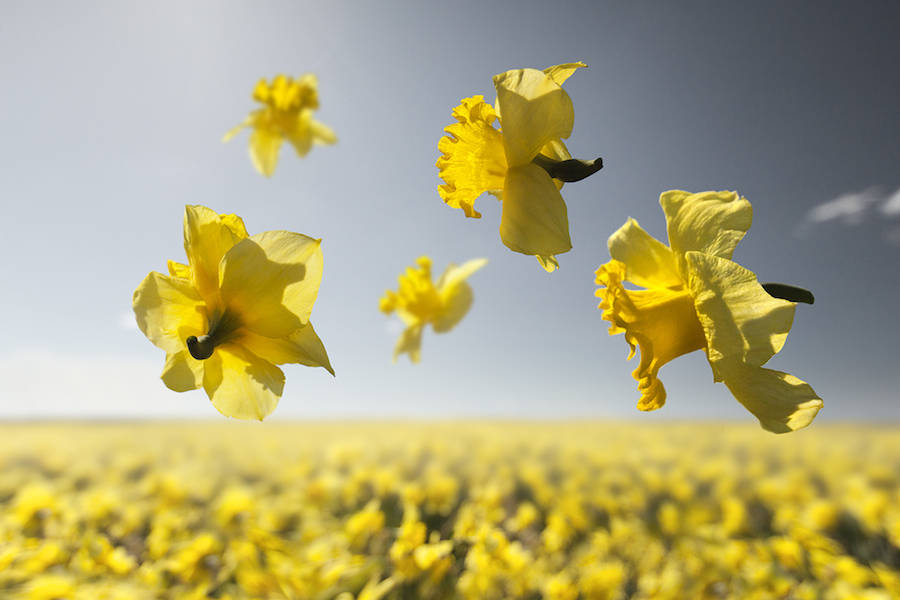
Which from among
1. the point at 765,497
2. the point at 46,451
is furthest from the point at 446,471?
the point at 46,451

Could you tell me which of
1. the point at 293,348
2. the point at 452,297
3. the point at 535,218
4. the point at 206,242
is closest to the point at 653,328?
the point at 535,218

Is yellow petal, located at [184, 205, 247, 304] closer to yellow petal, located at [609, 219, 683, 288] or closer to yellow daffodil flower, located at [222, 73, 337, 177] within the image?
yellow petal, located at [609, 219, 683, 288]

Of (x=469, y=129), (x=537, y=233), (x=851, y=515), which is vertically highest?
(x=469, y=129)

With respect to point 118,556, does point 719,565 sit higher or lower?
lower

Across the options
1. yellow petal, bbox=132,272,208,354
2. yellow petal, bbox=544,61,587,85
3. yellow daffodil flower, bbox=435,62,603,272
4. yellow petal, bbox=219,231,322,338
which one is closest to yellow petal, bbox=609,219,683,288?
yellow daffodil flower, bbox=435,62,603,272

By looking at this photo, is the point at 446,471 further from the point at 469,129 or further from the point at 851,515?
the point at 469,129

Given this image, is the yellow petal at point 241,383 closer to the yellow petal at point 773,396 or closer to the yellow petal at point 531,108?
the yellow petal at point 531,108

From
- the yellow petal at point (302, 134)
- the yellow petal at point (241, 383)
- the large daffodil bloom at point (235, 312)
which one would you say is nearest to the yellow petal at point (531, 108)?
the large daffodil bloom at point (235, 312)
